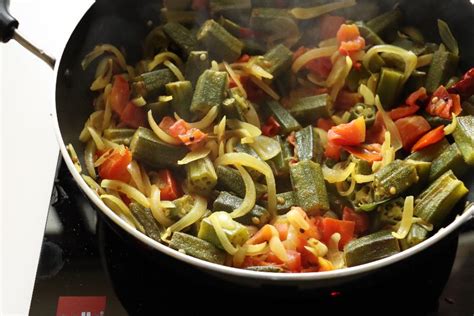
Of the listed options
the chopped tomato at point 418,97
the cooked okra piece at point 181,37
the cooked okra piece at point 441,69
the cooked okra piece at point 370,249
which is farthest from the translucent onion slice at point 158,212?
the cooked okra piece at point 441,69

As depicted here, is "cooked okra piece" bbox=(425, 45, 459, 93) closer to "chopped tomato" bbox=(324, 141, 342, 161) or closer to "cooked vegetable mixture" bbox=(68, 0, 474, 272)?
"cooked vegetable mixture" bbox=(68, 0, 474, 272)

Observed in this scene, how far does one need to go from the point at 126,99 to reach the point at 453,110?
4.40ft

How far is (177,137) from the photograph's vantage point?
2.62 metres

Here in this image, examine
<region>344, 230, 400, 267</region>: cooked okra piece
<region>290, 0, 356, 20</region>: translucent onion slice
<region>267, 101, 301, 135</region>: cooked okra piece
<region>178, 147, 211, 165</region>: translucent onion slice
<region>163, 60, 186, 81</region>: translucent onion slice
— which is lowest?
<region>344, 230, 400, 267</region>: cooked okra piece

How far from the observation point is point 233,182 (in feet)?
8.31

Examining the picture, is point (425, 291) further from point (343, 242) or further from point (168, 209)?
point (168, 209)

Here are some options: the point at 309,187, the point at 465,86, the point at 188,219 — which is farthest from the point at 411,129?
the point at 188,219

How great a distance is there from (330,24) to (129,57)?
0.91 metres

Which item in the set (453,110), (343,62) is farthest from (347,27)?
(453,110)

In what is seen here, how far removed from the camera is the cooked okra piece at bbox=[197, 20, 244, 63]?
283 centimetres

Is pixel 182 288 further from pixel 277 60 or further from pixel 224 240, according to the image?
pixel 277 60

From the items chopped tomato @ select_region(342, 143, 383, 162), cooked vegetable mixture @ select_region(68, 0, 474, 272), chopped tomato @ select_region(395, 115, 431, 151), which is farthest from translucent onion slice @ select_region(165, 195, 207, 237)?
chopped tomato @ select_region(395, 115, 431, 151)

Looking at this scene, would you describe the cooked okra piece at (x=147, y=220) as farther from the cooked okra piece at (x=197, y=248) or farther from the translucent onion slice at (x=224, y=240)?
the translucent onion slice at (x=224, y=240)

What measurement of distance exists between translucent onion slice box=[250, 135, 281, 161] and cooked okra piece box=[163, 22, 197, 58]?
0.54 meters
